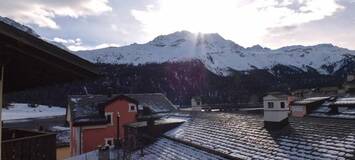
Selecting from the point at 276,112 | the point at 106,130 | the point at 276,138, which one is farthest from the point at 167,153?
the point at 106,130

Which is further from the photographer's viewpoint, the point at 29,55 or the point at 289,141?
the point at 289,141

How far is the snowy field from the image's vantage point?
96.4 meters

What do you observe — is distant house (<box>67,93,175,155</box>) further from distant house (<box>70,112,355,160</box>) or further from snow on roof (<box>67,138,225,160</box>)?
distant house (<box>70,112,355,160</box>)

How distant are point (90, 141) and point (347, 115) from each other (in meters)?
20.2

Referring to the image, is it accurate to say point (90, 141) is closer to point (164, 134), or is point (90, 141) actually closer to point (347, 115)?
point (164, 134)

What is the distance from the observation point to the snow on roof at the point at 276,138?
1428cm

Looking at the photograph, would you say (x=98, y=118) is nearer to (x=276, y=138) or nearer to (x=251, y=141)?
(x=251, y=141)

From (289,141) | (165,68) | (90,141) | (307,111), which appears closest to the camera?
(289,141)

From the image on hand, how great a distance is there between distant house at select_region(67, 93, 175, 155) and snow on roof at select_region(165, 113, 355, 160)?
12.4 meters

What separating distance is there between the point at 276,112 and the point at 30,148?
1295 cm

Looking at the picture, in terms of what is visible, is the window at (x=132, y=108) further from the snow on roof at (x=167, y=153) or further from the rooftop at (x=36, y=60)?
the rooftop at (x=36, y=60)

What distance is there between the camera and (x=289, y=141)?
1634 cm

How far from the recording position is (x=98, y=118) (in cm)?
3544

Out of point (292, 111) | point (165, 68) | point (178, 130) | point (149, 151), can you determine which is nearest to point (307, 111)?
point (292, 111)
